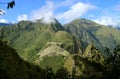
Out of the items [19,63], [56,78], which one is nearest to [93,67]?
[56,78]

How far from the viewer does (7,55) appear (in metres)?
93.1

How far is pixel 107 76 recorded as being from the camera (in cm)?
10438

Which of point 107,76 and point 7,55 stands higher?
point 7,55

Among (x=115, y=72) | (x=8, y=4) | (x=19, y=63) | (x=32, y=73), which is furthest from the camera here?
(x=32, y=73)

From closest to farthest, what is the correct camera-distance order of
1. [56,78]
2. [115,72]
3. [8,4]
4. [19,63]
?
[8,4]
[115,72]
[19,63]
[56,78]

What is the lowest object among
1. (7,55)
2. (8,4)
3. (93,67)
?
(93,67)

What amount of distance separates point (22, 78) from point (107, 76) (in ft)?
101

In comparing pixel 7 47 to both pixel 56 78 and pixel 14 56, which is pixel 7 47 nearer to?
pixel 14 56

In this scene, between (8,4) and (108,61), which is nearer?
(8,4)

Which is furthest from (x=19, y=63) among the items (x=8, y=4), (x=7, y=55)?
(x=8, y=4)

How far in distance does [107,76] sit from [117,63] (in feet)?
18.7

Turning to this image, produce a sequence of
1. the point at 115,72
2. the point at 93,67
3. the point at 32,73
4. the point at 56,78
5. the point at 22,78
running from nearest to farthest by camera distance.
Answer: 1. the point at 22,78
2. the point at 115,72
3. the point at 32,73
4. the point at 56,78
5. the point at 93,67

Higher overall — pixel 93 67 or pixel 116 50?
pixel 116 50

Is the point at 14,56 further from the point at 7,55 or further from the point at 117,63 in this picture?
the point at 117,63
